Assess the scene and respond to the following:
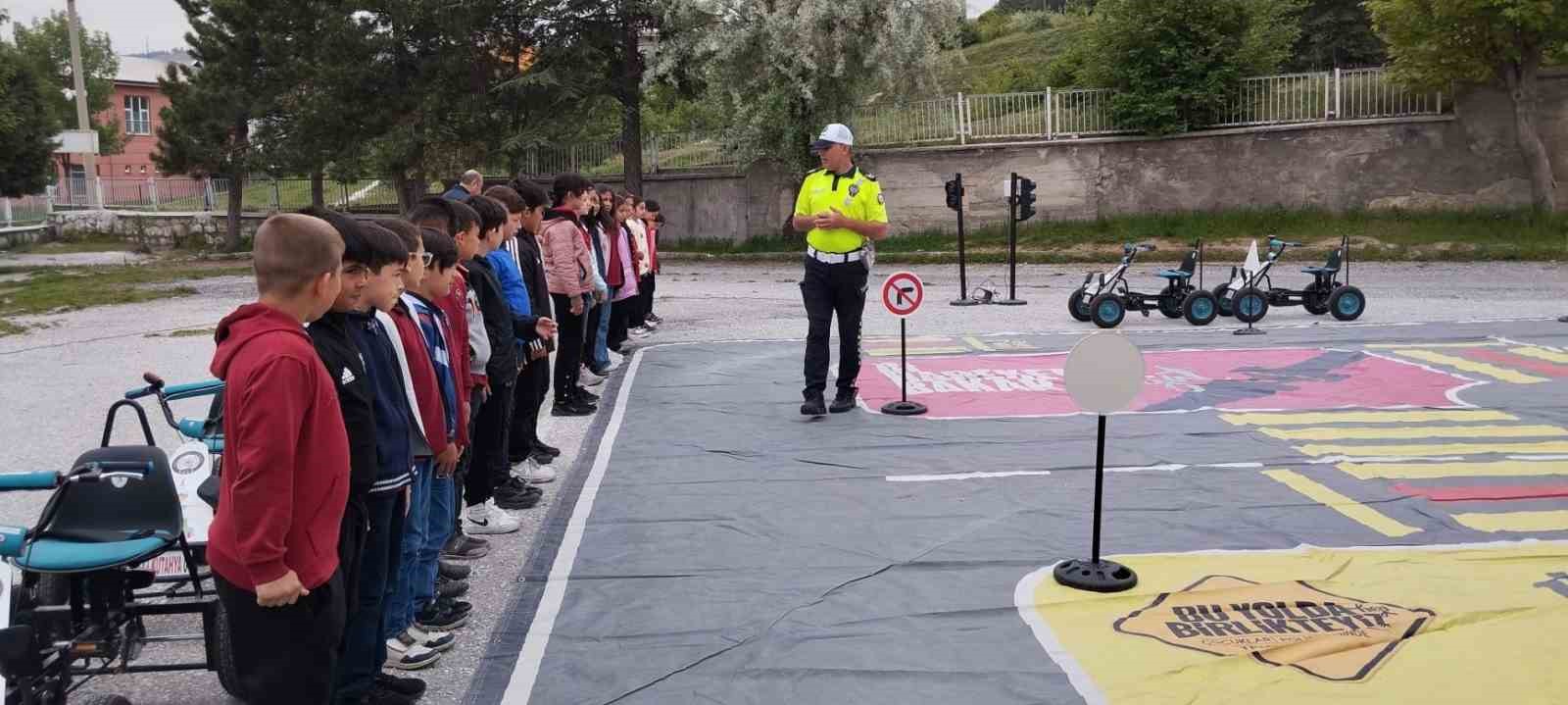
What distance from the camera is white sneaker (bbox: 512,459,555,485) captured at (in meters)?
7.66

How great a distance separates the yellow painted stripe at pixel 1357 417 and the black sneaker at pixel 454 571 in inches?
214

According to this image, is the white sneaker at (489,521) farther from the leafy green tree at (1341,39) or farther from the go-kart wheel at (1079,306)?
the leafy green tree at (1341,39)

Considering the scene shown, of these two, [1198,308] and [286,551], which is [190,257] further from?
[286,551]

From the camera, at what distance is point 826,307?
9.39 metres

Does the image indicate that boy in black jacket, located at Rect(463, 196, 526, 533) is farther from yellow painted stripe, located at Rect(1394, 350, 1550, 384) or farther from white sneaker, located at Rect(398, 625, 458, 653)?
yellow painted stripe, located at Rect(1394, 350, 1550, 384)

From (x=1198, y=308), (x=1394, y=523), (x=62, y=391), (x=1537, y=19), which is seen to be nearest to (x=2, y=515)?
(x=62, y=391)

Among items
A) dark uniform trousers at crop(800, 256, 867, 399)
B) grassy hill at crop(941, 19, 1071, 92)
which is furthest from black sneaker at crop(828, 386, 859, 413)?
grassy hill at crop(941, 19, 1071, 92)

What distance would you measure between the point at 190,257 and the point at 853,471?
32.9 m

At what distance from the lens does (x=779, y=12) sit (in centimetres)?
2658

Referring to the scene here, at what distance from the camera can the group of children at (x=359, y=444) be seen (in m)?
3.28

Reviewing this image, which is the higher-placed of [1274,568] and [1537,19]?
[1537,19]

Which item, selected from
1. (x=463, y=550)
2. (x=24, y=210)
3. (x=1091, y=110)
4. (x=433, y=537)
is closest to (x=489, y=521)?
(x=463, y=550)

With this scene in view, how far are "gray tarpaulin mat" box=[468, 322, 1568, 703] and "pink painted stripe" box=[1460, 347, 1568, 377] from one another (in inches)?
9.7

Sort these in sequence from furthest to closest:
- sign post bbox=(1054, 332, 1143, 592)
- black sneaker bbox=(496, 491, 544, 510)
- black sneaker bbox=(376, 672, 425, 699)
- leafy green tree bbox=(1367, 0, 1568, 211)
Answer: leafy green tree bbox=(1367, 0, 1568, 211) → black sneaker bbox=(496, 491, 544, 510) → sign post bbox=(1054, 332, 1143, 592) → black sneaker bbox=(376, 672, 425, 699)
